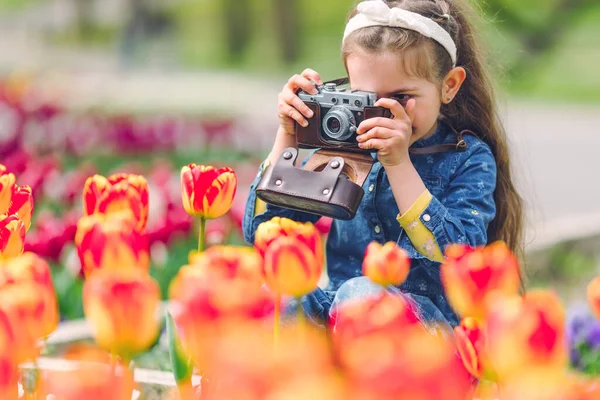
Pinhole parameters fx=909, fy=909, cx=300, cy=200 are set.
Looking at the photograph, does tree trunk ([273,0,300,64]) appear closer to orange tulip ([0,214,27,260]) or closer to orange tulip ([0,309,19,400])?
orange tulip ([0,214,27,260])

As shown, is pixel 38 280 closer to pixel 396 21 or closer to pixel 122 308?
pixel 122 308

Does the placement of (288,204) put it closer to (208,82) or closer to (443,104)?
(443,104)

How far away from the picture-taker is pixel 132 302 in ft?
2.27

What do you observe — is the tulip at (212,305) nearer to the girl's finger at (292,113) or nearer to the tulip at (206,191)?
the tulip at (206,191)

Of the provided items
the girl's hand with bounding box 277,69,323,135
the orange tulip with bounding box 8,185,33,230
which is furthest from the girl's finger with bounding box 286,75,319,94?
the orange tulip with bounding box 8,185,33,230

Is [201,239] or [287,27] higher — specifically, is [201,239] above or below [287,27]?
above

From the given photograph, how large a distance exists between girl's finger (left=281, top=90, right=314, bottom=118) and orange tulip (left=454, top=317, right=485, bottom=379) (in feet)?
2.57

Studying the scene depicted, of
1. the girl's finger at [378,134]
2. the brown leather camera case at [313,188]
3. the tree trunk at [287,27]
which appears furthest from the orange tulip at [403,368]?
the tree trunk at [287,27]

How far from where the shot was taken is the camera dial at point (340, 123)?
154 centimetres

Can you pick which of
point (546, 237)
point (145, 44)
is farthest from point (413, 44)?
point (145, 44)

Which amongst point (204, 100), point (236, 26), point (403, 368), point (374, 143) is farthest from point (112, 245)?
point (236, 26)

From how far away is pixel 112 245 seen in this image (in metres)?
0.90

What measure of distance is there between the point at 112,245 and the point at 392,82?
2.77 feet

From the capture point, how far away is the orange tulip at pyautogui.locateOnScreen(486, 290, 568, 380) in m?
0.62
